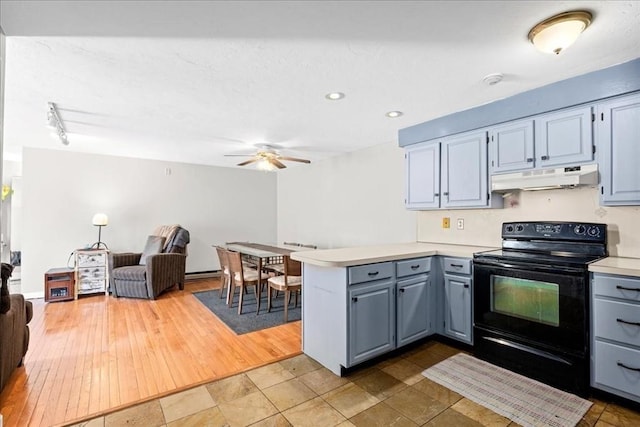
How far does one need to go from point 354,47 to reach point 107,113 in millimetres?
2624

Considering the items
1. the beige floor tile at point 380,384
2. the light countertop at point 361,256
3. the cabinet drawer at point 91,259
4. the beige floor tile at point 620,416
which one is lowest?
the beige floor tile at point 380,384

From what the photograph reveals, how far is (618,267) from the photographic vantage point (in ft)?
6.23

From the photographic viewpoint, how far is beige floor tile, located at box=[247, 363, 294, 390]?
7.30 feet

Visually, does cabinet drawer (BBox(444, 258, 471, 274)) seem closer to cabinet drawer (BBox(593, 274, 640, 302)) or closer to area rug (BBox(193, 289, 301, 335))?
cabinet drawer (BBox(593, 274, 640, 302))

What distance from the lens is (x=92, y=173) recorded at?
16.6 feet

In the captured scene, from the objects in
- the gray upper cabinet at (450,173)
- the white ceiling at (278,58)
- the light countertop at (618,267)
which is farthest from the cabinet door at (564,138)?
the light countertop at (618,267)

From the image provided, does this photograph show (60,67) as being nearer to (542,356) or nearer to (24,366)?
(24,366)

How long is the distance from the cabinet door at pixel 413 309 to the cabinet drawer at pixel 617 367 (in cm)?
115

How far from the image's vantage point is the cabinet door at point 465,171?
9.55 feet

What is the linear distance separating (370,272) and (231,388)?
129 cm

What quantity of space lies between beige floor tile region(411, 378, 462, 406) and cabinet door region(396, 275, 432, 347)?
15.4 inches

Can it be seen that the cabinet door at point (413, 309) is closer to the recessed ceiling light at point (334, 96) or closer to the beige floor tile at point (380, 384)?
the beige floor tile at point (380, 384)

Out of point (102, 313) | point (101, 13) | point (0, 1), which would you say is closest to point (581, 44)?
point (101, 13)

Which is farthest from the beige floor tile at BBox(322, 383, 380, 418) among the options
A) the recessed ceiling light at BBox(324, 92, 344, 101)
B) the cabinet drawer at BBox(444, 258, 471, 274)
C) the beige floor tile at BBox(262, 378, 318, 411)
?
the recessed ceiling light at BBox(324, 92, 344, 101)
